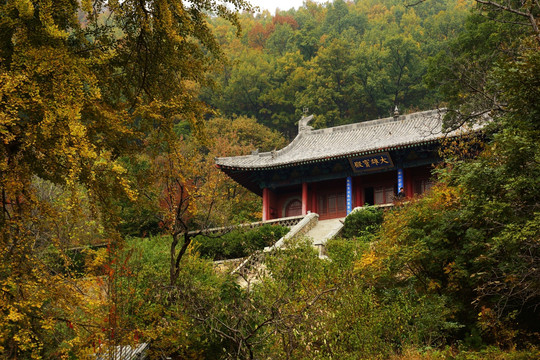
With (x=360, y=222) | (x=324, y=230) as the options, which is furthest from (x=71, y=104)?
(x=324, y=230)

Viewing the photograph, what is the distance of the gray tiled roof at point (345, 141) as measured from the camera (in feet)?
81.1

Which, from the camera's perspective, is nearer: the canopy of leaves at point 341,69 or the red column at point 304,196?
the red column at point 304,196

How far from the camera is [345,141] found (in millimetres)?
27688

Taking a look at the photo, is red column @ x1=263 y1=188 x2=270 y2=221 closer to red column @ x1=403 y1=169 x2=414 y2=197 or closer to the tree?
red column @ x1=403 y1=169 x2=414 y2=197

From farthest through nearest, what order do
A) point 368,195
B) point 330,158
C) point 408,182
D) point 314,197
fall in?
point 314,197
point 368,195
point 408,182
point 330,158

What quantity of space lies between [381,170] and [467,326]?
14148 millimetres

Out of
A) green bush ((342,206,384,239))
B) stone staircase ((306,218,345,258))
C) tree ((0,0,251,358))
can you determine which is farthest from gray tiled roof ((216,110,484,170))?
tree ((0,0,251,358))

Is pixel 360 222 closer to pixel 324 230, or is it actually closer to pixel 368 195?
pixel 324 230

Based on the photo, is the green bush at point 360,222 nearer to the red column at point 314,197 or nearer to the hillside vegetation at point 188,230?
the hillside vegetation at point 188,230

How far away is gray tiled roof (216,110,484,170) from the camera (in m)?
24.7

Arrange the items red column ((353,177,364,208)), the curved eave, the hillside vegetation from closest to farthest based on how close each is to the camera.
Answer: the hillside vegetation → the curved eave → red column ((353,177,364,208))

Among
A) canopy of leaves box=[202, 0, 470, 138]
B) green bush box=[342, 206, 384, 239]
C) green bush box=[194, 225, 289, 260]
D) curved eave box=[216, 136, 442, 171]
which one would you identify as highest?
canopy of leaves box=[202, 0, 470, 138]

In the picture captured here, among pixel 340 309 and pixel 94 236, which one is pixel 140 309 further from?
pixel 94 236

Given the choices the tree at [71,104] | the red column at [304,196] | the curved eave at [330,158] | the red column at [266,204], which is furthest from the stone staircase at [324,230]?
the tree at [71,104]
